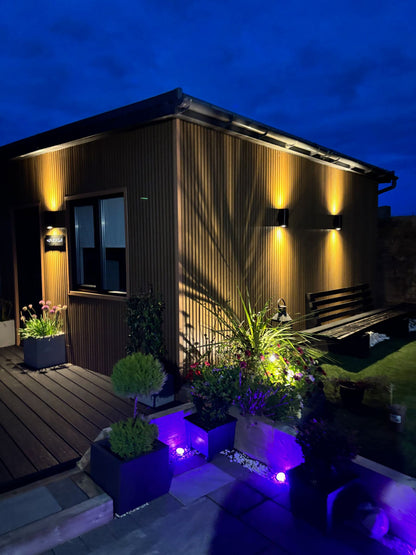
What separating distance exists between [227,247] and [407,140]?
84409mm

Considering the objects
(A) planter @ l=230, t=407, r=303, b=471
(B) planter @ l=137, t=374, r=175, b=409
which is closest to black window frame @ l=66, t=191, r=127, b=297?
(B) planter @ l=137, t=374, r=175, b=409

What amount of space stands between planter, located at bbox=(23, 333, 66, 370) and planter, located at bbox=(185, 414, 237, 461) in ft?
8.59

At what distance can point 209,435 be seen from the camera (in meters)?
3.16

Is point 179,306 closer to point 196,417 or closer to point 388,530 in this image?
point 196,417

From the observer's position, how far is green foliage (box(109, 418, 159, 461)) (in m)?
2.60

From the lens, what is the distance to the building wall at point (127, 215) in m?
4.17

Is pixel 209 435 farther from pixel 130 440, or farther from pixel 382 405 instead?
pixel 382 405

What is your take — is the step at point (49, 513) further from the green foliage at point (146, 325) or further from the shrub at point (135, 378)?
the green foliage at point (146, 325)

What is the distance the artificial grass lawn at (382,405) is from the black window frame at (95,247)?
270cm

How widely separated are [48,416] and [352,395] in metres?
2.82

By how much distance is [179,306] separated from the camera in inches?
161

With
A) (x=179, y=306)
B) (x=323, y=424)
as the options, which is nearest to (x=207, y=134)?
(x=179, y=306)

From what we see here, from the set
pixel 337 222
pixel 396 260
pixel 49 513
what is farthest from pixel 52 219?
pixel 396 260

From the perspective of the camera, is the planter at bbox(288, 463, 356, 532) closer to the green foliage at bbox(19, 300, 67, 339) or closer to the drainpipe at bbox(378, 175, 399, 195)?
the green foliage at bbox(19, 300, 67, 339)
